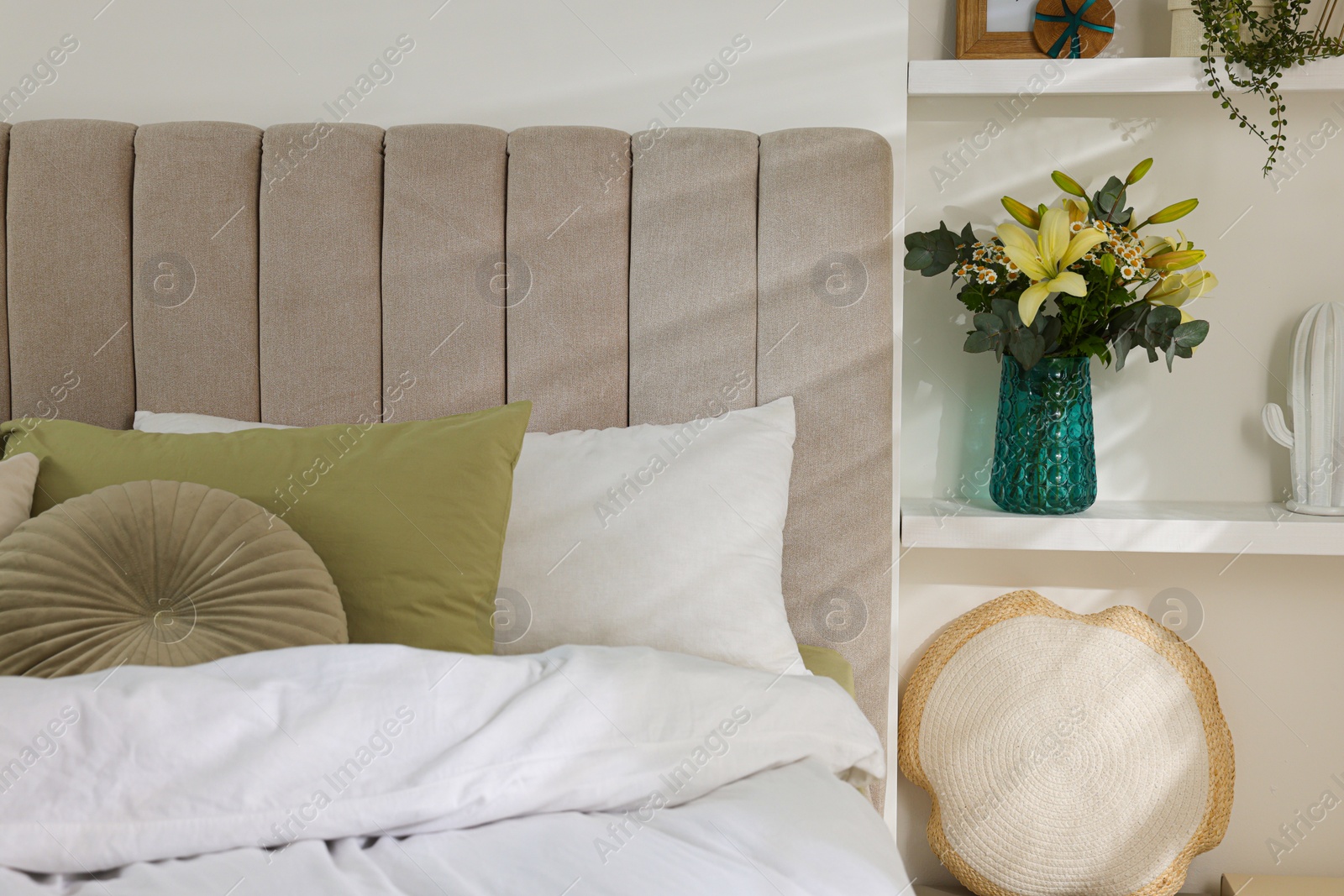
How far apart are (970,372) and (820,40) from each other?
0.65 m

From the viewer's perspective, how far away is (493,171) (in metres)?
1.46

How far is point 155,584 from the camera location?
3.14ft

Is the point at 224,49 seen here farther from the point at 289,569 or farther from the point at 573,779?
the point at 573,779

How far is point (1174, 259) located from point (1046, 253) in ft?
0.81

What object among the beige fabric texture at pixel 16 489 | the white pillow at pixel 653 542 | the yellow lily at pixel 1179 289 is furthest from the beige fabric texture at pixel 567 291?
the yellow lily at pixel 1179 289

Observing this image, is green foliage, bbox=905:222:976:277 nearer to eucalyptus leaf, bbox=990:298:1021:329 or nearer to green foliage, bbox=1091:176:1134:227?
eucalyptus leaf, bbox=990:298:1021:329

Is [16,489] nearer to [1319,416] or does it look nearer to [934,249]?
[934,249]

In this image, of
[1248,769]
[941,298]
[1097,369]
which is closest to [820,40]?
[941,298]

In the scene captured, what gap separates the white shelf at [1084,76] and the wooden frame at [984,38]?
0.07 metres

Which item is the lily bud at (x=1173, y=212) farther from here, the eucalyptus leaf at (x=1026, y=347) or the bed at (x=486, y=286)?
the bed at (x=486, y=286)

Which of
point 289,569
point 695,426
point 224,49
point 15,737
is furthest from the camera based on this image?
point 224,49

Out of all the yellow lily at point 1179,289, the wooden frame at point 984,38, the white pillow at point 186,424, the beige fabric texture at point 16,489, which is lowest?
the beige fabric texture at point 16,489

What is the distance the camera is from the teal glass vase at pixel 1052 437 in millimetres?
1528

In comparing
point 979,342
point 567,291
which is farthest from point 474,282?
point 979,342
